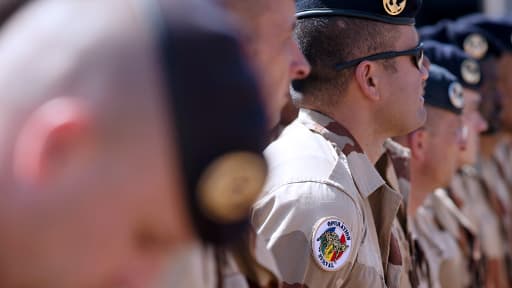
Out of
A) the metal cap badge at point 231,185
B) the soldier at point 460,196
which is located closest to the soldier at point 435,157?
the soldier at point 460,196

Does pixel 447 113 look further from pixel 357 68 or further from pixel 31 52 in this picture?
pixel 31 52

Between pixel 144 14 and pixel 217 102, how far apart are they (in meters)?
0.12

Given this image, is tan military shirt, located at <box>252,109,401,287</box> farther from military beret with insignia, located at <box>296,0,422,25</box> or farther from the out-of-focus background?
the out-of-focus background

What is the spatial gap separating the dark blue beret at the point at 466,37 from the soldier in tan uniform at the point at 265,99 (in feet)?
12.6

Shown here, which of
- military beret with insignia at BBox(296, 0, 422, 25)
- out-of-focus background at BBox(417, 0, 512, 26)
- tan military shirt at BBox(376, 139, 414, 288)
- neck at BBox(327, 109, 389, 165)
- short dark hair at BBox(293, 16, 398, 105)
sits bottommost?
tan military shirt at BBox(376, 139, 414, 288)

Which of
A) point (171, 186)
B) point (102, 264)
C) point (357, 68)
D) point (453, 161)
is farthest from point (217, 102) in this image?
point (453, 161)

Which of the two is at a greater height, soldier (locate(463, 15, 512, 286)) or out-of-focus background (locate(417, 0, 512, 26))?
out-of-focus background (locate(417, 0, 512, 26))

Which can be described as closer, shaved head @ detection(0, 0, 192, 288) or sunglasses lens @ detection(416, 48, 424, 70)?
shaved head @ detection(0, 0, 192, 288)

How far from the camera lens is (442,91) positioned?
4125 mm

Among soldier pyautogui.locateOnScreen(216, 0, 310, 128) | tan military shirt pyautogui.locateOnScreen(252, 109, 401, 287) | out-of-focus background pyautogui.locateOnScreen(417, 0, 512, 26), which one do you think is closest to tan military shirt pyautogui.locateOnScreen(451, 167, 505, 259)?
out-of-focus background pyautogui.locateOnScreen(417, 0, 512, 26)

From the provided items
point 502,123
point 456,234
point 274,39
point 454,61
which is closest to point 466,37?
point 502,123

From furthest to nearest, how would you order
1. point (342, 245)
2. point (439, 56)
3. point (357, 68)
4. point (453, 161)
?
point (439, 56) < point (453, 161) < point (357, 68) < point (342, 245)

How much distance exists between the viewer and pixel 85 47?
0.90 meters

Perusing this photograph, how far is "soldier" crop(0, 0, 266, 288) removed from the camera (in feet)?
2.91
